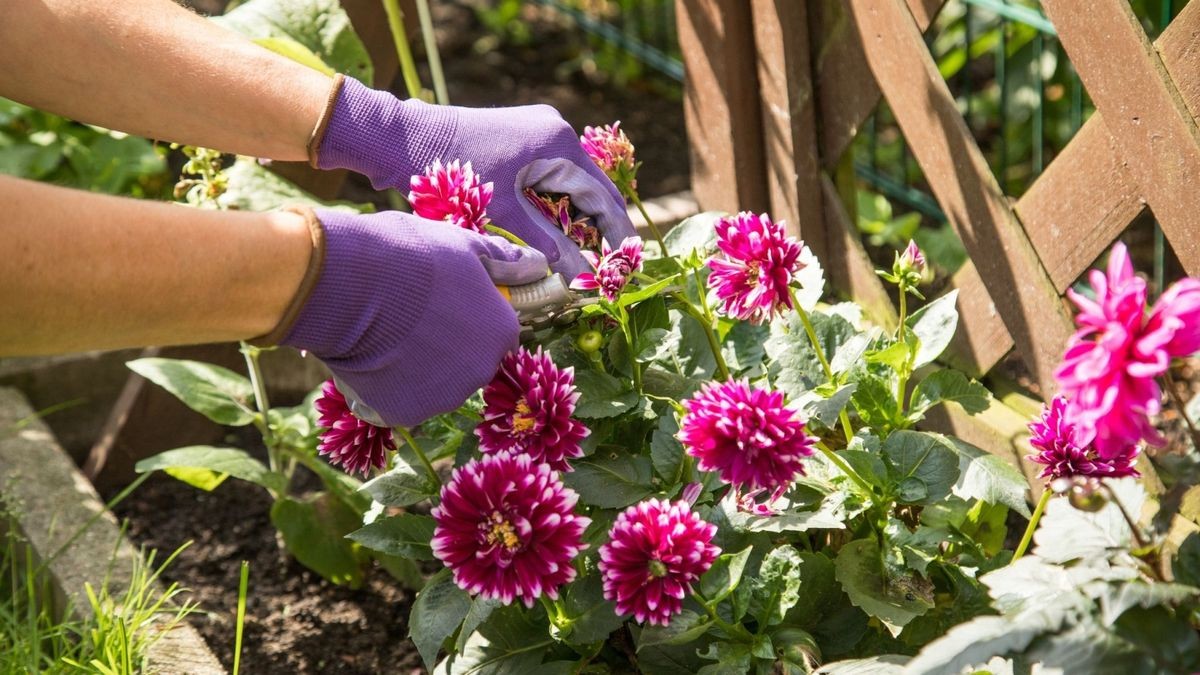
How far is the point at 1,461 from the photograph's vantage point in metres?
2.36

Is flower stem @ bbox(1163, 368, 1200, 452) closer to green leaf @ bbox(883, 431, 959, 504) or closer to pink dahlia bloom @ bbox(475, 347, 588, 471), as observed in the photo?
green leaf @ bbox(883, 431, 959, 504)

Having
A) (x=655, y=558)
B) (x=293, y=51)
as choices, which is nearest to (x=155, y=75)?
(x=293, y=51)

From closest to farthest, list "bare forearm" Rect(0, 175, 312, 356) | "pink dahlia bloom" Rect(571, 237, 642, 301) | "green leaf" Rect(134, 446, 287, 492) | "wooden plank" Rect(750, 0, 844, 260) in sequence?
"bare forearm" Rect(0, 175, 312, 356)
"pink dahlia bloom" Rect(571, 237, 642, 301)
"green leaf" Rect(134, 446, 287, 492)
"wooden plank" Rect(750, 0, 844, 260)

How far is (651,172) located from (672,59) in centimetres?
62

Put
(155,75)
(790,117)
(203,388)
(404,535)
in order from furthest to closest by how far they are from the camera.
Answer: (790,117) → (203,388) → (155,75) → (404,535)

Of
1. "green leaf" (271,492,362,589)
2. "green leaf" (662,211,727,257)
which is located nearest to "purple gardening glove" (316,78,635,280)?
"green leaf" (662,211,727,257)

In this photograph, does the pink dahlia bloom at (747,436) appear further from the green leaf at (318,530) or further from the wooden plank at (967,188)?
the green leaf at (318,530)

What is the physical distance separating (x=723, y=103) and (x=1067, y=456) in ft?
3.87

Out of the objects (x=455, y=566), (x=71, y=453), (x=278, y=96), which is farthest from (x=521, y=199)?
(x=71, y=453)

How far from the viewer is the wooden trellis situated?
5.01 ft

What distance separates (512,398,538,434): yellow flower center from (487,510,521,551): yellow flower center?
0.11 meters

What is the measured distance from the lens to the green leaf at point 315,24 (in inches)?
88.0

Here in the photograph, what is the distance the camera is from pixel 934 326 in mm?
1568

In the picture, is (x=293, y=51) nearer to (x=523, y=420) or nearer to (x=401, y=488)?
(x=401, y=488)
